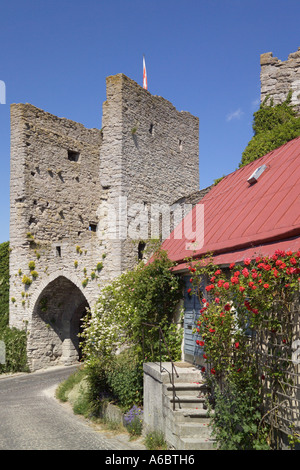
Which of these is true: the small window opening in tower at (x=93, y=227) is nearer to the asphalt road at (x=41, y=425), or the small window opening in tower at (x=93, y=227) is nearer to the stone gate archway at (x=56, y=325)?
the stone gate archway at (x=56, y=325)

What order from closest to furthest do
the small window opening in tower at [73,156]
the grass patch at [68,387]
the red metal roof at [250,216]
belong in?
the red metal roof at [250,216], the grass patch at [68,387], the small window opening in tower at [73,156]

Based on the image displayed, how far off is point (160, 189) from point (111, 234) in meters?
3.69

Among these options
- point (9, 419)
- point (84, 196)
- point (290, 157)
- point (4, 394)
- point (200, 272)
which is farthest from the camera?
point (84, 196)

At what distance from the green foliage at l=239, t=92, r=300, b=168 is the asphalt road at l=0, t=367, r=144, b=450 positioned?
345 inches

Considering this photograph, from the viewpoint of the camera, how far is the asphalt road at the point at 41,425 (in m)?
8.55

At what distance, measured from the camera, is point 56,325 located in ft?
63.6

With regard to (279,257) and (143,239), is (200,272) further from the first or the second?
(143,239)

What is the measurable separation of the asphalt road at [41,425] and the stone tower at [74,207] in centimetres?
423

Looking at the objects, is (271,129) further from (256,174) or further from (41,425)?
(41,425)

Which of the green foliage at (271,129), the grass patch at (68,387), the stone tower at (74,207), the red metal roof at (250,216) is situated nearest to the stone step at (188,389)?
the red metal roof at (250,216)

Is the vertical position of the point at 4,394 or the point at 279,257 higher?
the point at 279,257

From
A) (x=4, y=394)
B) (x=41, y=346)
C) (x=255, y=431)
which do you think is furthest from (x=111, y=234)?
(x=255, y=431)

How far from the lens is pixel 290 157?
9609 mm

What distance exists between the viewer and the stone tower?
18156 mm
